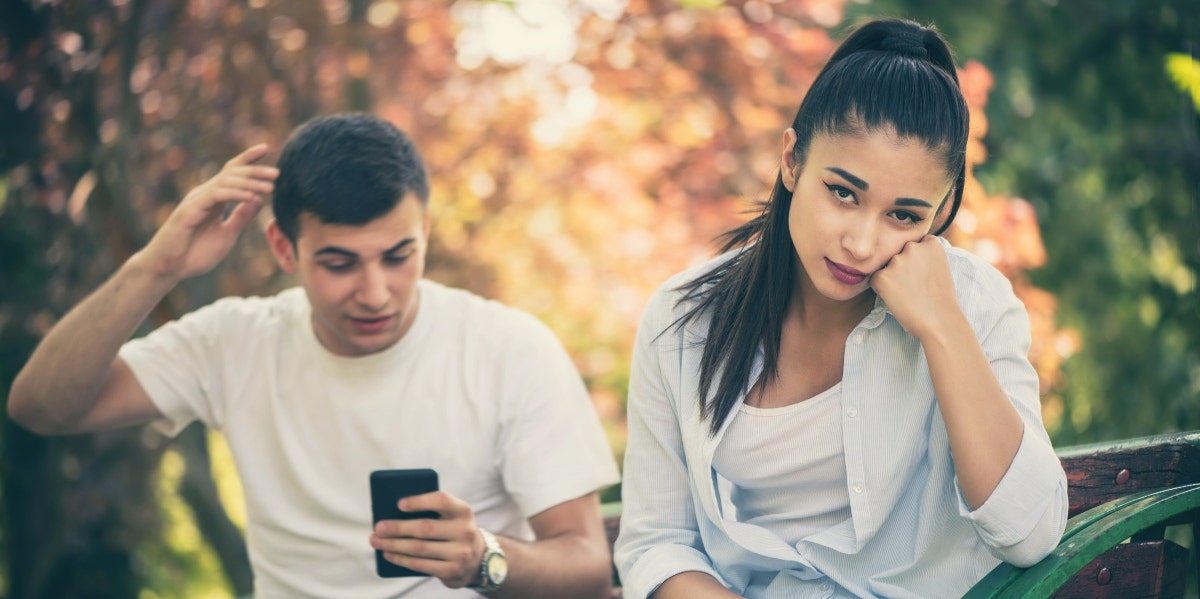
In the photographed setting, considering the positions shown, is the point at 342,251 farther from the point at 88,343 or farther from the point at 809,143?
the point at 809,143

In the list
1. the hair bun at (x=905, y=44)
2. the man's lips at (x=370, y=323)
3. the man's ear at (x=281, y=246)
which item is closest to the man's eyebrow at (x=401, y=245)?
the man's lips at (x=370, y=323)

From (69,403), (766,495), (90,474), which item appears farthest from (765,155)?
(90,474)

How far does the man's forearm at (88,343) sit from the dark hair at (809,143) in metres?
1.27

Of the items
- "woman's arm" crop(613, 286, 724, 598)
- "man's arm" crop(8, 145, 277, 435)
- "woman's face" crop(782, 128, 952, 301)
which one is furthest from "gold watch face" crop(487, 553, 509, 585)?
"man's arm" crop(8, 145, 277, 435)

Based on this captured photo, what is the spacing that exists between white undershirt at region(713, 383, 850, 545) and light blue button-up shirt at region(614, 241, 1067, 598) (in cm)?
3

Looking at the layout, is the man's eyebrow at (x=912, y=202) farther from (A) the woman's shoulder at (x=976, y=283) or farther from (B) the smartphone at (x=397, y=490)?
(B) the smartphone at (x=397, y=490)

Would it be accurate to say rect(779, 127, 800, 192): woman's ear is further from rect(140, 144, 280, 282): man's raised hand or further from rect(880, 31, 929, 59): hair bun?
rect(140, 144, 280, 282): man's raised hand

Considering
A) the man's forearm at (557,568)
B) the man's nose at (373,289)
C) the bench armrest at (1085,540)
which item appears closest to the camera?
the bench armrest at (1085,540)

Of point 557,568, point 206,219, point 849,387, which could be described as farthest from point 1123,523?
point 206,219

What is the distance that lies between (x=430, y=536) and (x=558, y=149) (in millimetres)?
2978

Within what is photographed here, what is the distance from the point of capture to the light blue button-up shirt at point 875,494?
6.62 ft

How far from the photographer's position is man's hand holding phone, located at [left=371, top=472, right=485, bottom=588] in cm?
223

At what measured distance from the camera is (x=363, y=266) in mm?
2555

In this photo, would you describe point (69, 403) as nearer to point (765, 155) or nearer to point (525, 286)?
point (765, 155)
